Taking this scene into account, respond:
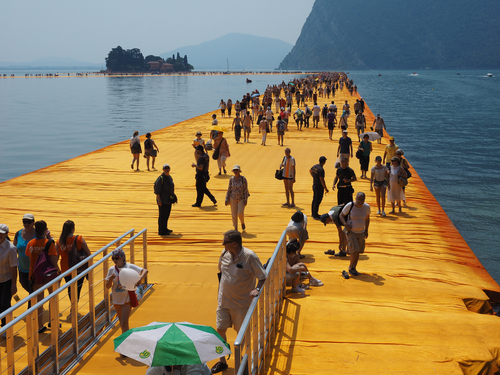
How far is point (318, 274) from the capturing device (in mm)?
8438

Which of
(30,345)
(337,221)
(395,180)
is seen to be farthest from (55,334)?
(395,180)

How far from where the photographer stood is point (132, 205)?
44.9ft

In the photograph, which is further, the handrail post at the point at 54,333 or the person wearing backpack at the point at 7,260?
the person wearing backpack at the point at 7,260

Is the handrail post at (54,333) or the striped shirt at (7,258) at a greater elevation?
the striped shirt at (7,258)

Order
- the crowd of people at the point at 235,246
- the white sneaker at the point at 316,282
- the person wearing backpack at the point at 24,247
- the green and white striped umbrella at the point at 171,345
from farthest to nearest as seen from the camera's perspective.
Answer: the white sneaker at the point at 316,282, the person wearing backpack at the point at 24,247, the crowd of people at the point at 235,246, the green and white striped umbrella at the point at 171,345

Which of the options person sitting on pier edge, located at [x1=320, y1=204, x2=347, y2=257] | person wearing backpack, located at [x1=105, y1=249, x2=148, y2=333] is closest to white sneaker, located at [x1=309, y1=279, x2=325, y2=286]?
person sitting on pier edge, located at [x1=320, y1=204, x2=347, y2=257]

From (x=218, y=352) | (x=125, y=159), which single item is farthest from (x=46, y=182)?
(x=218, y=352)

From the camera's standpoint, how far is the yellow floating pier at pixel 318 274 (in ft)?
18.3

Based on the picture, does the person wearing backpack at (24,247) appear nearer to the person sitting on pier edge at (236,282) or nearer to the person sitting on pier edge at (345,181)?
the person sitting on pier edge at (236,282)

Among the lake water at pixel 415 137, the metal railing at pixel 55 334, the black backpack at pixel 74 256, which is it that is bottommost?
the lake water at pixel 415 137

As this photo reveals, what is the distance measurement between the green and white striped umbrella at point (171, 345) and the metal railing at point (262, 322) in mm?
218

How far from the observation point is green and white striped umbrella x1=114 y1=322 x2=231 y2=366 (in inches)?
154

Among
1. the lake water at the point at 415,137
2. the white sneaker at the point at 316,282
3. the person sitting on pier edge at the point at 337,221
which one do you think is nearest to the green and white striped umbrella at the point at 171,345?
the white sneaker at the point at 316,282

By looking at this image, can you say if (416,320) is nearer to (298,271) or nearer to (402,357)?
(402,357)
